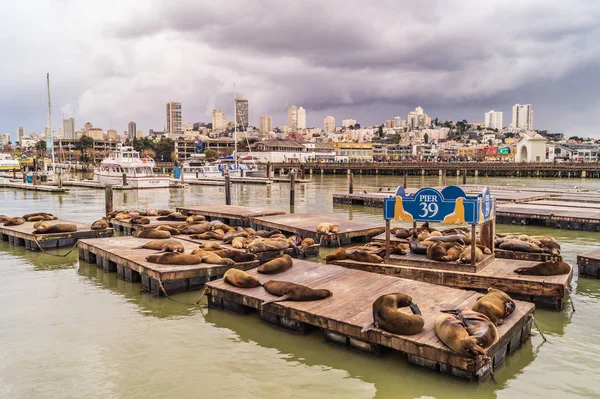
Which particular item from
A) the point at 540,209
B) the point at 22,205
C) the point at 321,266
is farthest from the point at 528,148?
the point at 321,266

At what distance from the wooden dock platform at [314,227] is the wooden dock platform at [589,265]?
251 inches

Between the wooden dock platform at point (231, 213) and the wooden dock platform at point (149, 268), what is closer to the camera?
the wooden dock platform at point (149, 268)

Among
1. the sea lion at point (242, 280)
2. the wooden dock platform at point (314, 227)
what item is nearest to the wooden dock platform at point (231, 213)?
the wooden dock platform at point (314, 227)

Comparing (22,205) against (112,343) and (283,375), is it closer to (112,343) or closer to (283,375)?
(112,343)

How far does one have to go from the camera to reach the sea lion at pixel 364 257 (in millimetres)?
10461

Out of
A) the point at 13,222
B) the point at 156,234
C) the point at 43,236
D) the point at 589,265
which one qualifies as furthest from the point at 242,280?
the point at 13,222

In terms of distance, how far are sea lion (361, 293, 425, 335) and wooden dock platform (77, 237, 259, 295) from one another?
15.3ft

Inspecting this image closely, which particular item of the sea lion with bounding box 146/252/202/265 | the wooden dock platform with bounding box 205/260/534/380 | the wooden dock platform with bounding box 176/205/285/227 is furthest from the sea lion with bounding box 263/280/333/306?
the wooden dock platform with bounding box 176/205/285/227

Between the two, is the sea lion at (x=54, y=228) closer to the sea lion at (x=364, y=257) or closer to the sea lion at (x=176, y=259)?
the sea lion at (x=176, y=259)

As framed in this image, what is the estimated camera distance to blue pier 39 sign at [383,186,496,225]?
909cm

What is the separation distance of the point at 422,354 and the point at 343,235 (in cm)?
914

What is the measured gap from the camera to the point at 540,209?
20.9m

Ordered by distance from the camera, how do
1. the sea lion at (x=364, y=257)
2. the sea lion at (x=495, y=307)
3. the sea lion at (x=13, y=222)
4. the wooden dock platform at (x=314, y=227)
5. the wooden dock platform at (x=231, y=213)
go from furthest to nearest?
the wooden dock platform at (x=231, y=213), the sea lion at (x=13, y=222), the wooden dock platform at (x=314, y=227), the sea lion at (x=364, y=257), the sea lion at (x=495, y=307)

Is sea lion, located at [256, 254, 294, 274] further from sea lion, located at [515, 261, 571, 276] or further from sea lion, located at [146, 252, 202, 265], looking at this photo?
sea lion, located at [515, 261, 571, 276]
